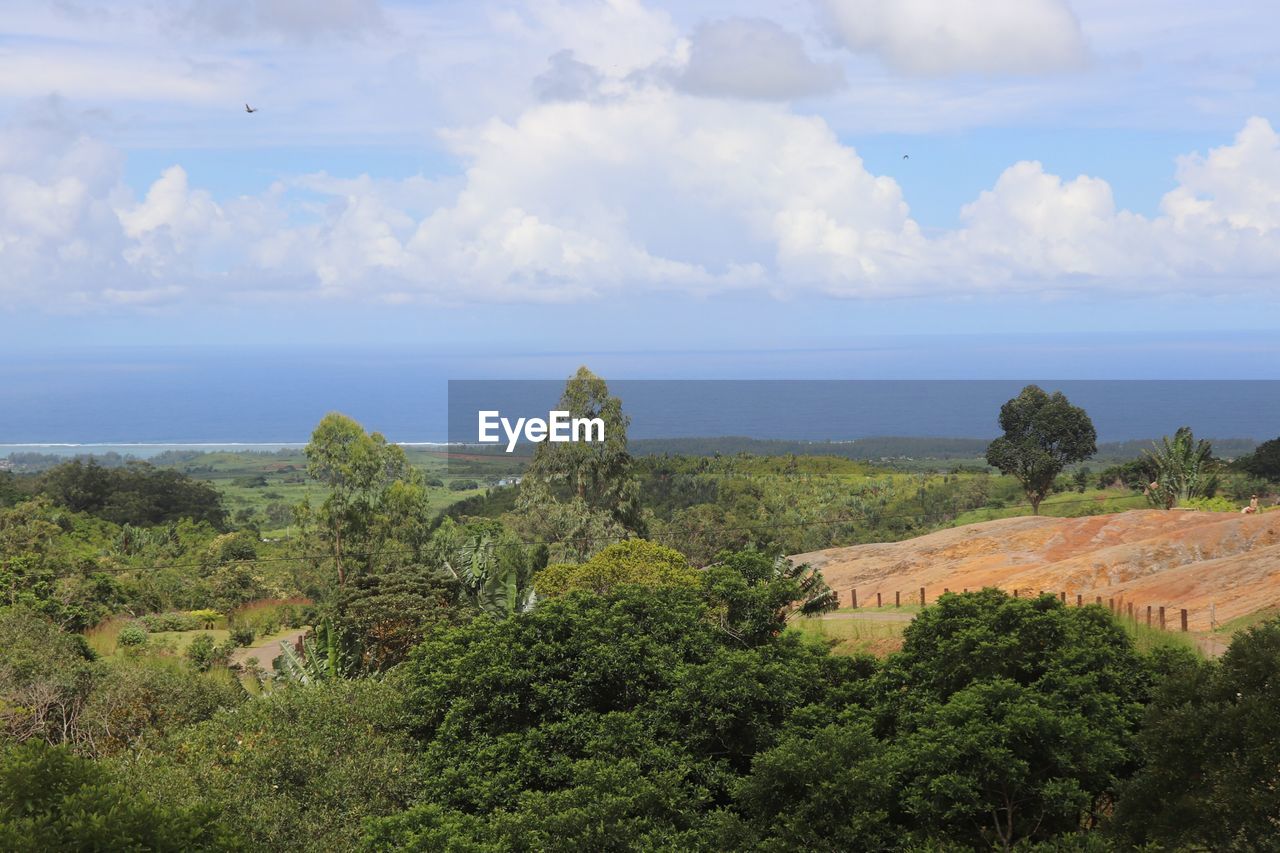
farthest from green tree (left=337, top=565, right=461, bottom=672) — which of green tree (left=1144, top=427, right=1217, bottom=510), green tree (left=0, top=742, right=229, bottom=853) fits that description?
green tree (left=1144, top=427, right=1217, bottom=510)

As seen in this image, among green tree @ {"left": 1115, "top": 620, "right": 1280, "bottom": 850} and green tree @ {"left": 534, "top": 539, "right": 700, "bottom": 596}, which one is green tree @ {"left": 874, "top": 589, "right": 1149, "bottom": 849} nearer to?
green tree @ {"left": 1115, "top": 620, "right": 1280, "bottom": 850}

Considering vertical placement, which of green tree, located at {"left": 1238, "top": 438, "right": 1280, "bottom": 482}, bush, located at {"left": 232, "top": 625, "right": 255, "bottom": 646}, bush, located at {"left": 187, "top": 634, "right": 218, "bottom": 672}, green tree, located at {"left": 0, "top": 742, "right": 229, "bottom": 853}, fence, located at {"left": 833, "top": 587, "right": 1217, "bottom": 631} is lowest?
bush, located at {"left": 232, "top": 625, "right": 255, "bottom": 646}

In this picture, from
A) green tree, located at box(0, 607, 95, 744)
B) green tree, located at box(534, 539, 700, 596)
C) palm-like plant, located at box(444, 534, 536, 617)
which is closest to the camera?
green tree, located at box(0, 607, 95, 744)

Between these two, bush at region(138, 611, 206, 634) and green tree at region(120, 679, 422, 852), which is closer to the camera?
green tree at region(120, 679, 422, 852)

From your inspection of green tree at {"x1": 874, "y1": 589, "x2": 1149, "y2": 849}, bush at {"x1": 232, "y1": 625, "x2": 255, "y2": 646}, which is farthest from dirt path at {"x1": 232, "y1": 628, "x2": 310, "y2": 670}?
green tree at {"x1": 874, "y1": 589, "x2": 1149, "y2": 849}

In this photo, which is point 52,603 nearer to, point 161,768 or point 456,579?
point 456,579

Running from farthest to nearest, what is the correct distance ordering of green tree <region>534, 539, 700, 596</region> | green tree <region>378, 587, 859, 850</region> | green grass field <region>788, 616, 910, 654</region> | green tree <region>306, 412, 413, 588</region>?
green tree <region>306, 412, 413, 588</region>
green tree <region>534, 539, 700, 596</region>
green grass field <region>788, 616, 910, 654</region>
green tree <region>378, 587, 859, 850</region>

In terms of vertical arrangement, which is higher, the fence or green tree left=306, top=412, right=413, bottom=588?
green tree left=306, top=412, right=413, bottom=588

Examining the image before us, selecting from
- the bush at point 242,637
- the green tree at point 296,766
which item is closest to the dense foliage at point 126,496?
the bush at point 242,637
